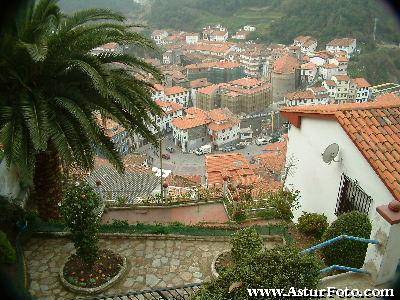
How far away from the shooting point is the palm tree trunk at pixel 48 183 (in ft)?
25.0

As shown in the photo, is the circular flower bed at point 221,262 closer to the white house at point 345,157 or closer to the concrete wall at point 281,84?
the white house at point 345,157

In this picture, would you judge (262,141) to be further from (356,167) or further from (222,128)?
(356,167)

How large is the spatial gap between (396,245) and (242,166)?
18978mm

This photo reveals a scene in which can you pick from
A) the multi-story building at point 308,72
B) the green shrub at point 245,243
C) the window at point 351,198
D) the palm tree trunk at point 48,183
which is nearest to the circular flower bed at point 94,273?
the palm tree trunk at point 48,183

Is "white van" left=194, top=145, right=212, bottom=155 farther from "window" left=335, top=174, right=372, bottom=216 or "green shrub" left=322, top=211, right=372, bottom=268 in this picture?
"green shrub" left=322, top=211, right=372, bottom=268

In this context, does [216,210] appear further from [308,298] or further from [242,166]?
[242,166]

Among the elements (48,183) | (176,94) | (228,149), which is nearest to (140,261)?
(48,183)

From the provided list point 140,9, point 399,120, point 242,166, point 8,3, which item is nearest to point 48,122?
point 8,3

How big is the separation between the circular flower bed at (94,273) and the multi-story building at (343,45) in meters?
92.1

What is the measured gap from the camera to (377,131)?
286 inches

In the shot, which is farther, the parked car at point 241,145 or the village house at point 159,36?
the village house at point 159,36

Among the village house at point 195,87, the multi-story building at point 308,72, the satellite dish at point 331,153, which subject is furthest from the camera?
the multi-story building at point 308,72

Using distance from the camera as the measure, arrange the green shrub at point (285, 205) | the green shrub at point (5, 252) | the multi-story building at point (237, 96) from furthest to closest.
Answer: the multi-story building at point (237, 96) < the green shrub at point (285, 205) < the green shrub at point (5, 252)

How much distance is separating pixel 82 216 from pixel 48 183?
6.52 ft
